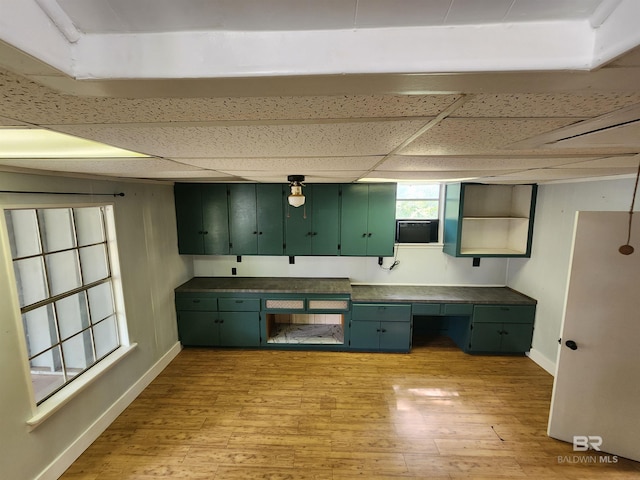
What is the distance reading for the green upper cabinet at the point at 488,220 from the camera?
133 inches

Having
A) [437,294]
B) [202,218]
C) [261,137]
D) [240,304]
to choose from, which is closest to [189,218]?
[202,218]

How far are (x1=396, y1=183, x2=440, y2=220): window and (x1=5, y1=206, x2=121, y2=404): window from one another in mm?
3348

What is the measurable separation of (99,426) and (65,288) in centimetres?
121

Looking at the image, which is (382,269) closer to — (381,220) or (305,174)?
(381,220)

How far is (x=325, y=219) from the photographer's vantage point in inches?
140

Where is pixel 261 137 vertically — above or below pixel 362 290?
above

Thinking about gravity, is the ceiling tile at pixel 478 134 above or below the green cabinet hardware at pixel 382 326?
A: above

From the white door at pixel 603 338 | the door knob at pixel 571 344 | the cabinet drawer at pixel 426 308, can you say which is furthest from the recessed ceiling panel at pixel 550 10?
the cabinet drawer at pixel 426 308

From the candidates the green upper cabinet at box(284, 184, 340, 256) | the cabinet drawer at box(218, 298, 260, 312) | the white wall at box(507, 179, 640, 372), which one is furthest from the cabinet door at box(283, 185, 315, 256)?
the white wall at box(507, 179, 640, 372)

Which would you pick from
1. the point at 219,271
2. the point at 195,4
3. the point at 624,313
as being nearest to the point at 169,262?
the point at 219,271

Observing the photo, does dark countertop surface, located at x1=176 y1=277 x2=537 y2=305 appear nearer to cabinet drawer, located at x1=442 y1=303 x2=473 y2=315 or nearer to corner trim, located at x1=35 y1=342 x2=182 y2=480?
cabinet drawer, located at x1=442 y1=303 x2=473 y2=315

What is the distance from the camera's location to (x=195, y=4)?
1.28ft

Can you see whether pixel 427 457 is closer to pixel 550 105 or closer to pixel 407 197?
pixel 550 105

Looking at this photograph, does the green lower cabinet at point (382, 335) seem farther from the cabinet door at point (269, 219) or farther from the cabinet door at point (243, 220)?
the cabinet door at point (243, 220)
